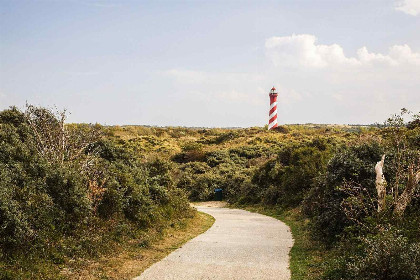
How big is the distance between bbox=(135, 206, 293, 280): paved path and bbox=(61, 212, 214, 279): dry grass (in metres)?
0.31

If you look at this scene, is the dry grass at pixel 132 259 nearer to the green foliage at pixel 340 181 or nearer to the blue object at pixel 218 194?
the green foliage at pixel 340 181

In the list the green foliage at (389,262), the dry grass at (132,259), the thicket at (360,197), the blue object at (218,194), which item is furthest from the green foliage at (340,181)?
the blue object at (218,194)

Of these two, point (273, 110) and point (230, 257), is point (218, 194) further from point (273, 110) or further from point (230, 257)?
point (273, 110)

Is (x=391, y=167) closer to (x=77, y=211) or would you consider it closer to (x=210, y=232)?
(x=210, y=232)

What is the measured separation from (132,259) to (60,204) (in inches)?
93.9

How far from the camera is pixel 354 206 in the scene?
31.2 feet

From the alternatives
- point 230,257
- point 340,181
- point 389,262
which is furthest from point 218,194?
point 389,262

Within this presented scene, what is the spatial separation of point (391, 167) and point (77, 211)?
847 centimetres

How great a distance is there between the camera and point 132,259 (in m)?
9.73

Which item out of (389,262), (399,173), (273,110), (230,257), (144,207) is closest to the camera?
(389,262)

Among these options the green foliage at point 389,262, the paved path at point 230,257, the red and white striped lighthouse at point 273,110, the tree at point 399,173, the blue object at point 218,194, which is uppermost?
the red and white striped lighthouse at point 273,110

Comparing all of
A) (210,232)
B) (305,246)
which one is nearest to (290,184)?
(210,232)

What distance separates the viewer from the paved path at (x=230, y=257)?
8539 millimetres

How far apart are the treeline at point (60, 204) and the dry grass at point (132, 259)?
1.13 ft
